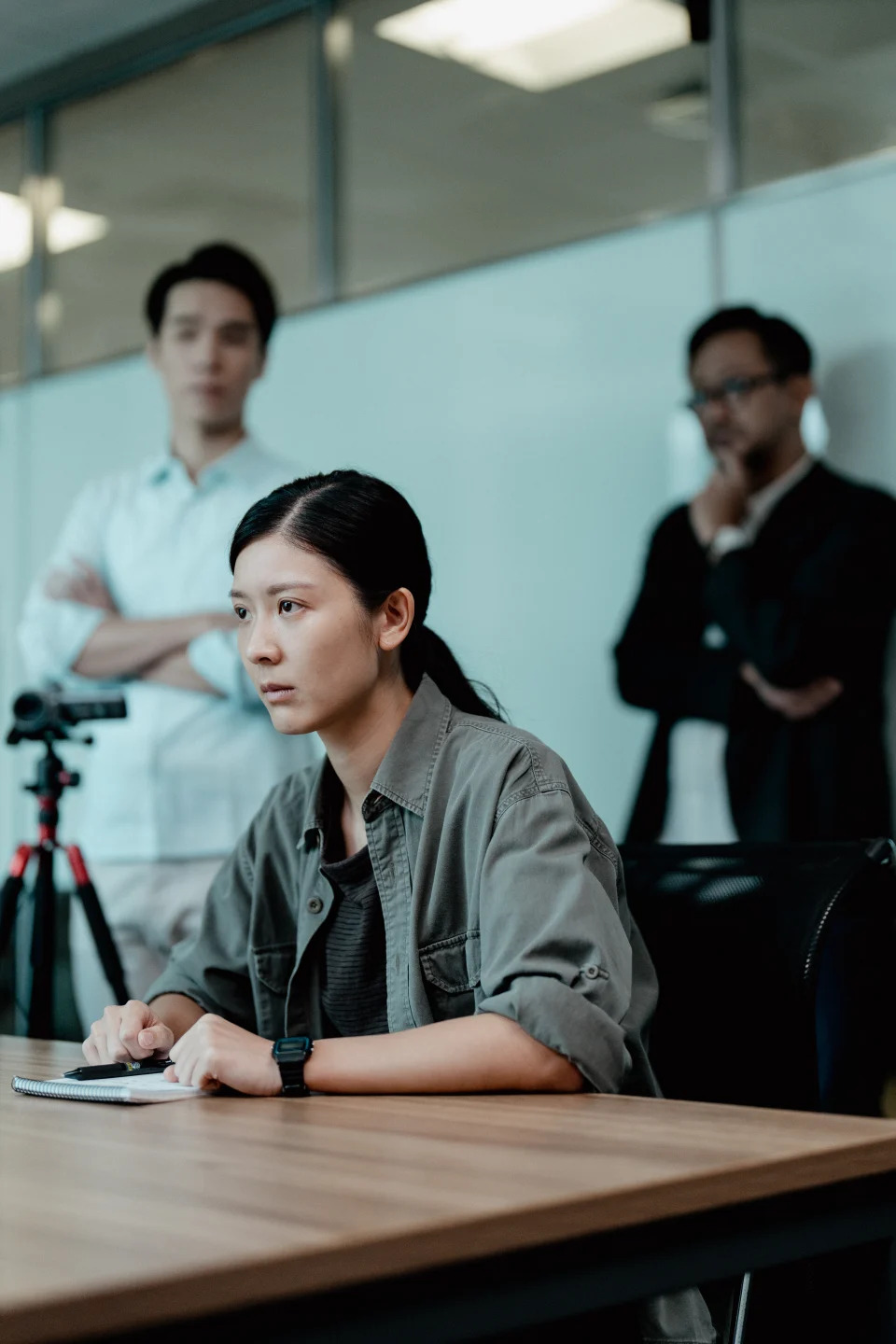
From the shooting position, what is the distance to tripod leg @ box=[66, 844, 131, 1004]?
3.28 m

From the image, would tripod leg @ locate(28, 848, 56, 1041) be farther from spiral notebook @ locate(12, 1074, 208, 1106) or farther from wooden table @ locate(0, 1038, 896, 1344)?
wooden table @ locate(0, 1038, 896, 1344)

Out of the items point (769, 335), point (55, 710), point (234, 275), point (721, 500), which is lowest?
point (55, 710)

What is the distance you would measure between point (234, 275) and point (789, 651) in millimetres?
1863

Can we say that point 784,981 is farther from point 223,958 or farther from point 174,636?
point 174,636

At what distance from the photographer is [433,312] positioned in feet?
13.3

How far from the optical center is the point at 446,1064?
4.39 feet

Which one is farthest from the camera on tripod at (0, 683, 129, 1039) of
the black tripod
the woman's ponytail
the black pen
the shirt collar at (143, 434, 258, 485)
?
the black pen

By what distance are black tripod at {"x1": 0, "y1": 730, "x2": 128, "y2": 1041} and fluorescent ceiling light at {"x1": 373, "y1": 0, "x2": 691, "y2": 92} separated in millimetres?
1996

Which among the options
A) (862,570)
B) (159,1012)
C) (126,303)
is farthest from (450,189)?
(159,1012)

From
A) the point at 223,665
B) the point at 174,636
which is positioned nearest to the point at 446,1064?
the point at 223,665

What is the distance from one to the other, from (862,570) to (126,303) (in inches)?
98.3

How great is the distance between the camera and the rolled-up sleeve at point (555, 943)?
4.42ft

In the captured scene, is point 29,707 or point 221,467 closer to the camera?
point 29,707

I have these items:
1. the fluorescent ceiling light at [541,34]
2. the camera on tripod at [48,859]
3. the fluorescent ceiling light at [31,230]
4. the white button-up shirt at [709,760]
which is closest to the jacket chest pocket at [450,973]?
the camera on tripod at [48,859]
